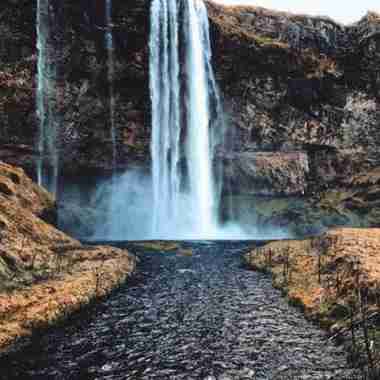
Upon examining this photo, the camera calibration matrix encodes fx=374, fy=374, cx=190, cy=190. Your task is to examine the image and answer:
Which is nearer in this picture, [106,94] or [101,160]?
[106,94]

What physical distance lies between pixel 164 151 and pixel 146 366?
40.5 m

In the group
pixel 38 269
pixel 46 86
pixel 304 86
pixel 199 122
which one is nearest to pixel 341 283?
pixel 38 269

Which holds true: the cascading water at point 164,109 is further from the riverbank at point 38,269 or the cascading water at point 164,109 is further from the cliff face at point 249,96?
the riverbank at point 38,269

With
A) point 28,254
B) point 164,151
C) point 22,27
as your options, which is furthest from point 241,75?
point 28,254

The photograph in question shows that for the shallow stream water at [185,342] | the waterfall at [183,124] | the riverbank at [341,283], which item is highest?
the waterfall at [183,124]

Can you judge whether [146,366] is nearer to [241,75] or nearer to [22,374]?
[22,374]

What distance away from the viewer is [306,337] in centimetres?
1227

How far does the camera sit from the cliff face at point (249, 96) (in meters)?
44.0

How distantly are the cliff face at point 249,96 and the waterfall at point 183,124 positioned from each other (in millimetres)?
1621

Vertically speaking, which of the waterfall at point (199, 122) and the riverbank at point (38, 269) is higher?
the waterfall at point (199, 122)

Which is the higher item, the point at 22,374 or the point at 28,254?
the point at 28,254

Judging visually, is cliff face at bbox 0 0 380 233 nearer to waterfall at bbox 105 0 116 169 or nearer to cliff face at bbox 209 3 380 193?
cliff face at bbox 209 3 380 193

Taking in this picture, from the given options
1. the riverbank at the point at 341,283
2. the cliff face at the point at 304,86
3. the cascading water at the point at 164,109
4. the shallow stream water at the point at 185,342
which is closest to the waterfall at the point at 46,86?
the cascading water at the point at 164,109

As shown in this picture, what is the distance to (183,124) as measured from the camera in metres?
51.0
